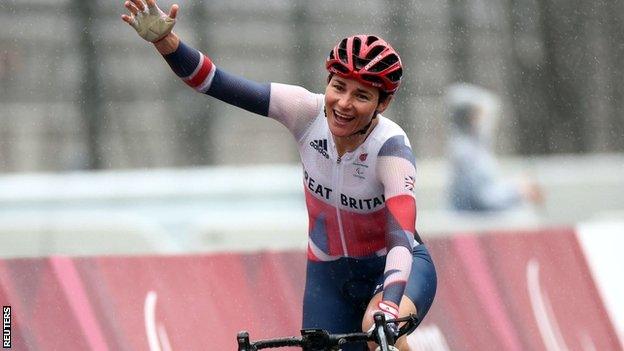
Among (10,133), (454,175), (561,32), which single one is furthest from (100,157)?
(561,32)

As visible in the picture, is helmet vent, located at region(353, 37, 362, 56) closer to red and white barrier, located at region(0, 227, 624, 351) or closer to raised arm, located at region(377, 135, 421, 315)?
raised arm, located at region(377, 135, 421, 315)

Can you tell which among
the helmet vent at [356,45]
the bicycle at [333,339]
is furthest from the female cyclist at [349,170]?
the bicycle at [333,339]

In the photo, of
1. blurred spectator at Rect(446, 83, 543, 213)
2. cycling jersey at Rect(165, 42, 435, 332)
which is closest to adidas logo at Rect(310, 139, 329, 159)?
cycling jersey at Rect(165, 42, 435, 332)

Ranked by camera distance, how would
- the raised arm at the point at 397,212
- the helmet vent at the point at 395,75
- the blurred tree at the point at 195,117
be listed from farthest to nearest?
the blurred tree at the point at 195,117 → the helmet vent at the point at 395,75 → the raised arm at the point at 397,212

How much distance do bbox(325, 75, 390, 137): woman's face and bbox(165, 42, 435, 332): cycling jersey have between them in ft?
1.07

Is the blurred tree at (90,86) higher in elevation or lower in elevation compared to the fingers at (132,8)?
higher

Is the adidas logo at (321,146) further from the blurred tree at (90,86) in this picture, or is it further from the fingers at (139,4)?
the blurred tree at (90,86)

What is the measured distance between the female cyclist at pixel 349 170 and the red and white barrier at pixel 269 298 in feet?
5.55

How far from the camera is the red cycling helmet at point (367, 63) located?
578 cm

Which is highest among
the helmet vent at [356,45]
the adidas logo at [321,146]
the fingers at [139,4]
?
the fingers at [139,4]

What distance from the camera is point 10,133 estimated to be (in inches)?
419

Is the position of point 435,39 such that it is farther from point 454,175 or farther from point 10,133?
point 10,133

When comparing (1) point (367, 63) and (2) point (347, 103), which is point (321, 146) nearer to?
(2) point (347, 103)

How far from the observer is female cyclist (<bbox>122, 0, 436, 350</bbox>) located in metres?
5.81
